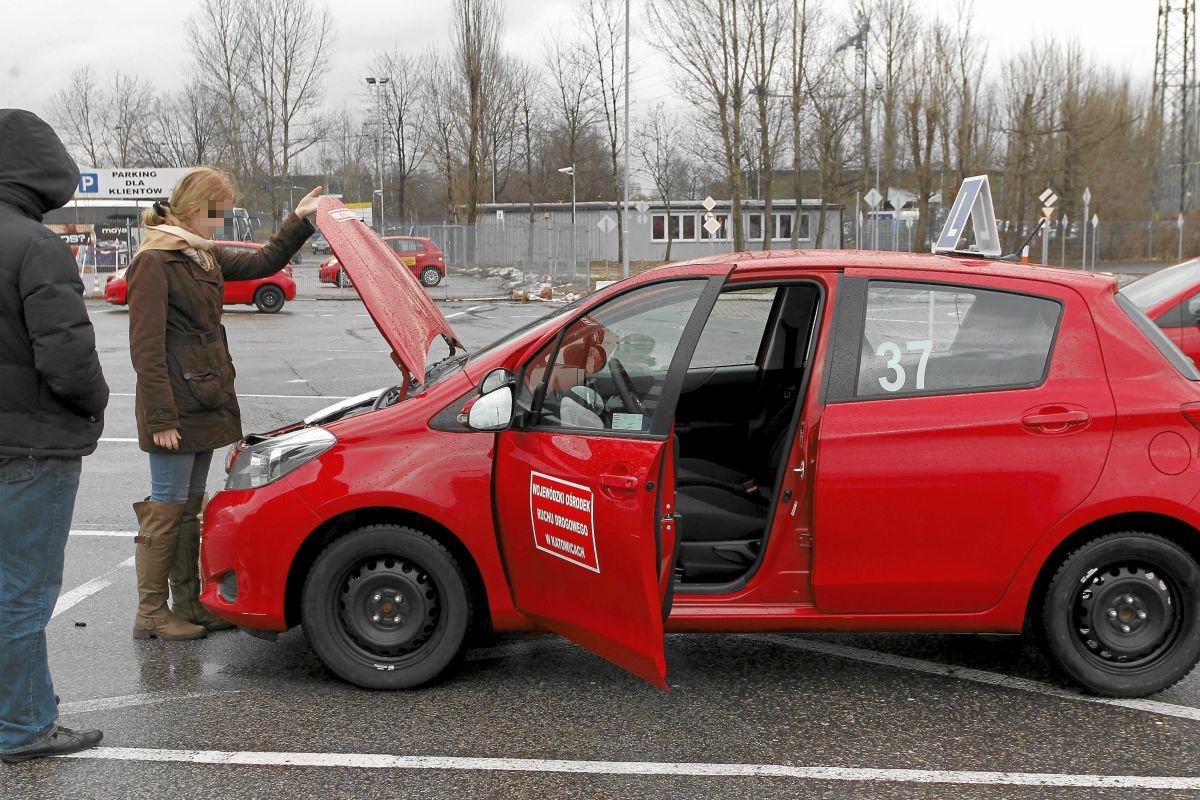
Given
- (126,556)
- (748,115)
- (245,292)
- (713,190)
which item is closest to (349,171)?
(713,190)

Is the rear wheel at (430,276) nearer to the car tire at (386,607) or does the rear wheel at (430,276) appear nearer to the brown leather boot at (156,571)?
the brown leather boot at (156,571)

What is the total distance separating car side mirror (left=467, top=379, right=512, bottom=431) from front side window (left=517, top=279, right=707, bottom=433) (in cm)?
6

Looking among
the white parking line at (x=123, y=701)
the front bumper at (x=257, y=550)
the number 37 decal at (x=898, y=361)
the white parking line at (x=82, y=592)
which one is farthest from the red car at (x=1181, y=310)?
the white parking line at (x=82, y=592)

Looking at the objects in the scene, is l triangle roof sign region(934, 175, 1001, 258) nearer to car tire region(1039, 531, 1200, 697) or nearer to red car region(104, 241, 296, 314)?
car tire region(1039, 531, 1200, 697)

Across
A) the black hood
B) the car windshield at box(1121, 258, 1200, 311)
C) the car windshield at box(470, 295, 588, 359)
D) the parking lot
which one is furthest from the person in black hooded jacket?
the car windshield at box(1121, 258, 1200, 311)

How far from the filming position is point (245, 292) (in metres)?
25.1

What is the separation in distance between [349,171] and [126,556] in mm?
69559

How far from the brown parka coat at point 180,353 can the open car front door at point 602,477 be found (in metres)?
1.52

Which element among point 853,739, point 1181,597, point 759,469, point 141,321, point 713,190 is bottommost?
point 853,739

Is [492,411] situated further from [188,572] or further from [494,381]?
[188,572]

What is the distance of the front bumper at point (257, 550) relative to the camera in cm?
418

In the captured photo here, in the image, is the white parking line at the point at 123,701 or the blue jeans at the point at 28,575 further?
the white parking line at the point at 123,701

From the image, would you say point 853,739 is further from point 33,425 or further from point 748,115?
point 748,115

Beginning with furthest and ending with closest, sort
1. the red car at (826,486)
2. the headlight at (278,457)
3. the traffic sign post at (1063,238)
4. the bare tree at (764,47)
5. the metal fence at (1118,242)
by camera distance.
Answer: the metal fence at (1118,242), the traffic sign post at (1063,238), the bare tree at (764,47), the headlight at (278,457), the red car at (826,486)
